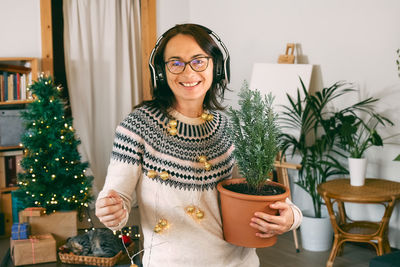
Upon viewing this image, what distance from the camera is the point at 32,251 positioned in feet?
10.1

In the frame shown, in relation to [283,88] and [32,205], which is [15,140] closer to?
[32,205]

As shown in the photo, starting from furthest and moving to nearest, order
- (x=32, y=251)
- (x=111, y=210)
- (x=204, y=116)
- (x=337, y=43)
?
(x=337, y=43), (x=32, y=251), (x=204, y=116), (x=111, y=210)

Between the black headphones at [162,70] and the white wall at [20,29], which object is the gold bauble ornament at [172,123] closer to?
the black headphones at [162,70]

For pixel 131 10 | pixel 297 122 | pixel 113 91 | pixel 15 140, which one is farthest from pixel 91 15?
pixel 297 122

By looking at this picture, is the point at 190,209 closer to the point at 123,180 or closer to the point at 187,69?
the point at 123,180

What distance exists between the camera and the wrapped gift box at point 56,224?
3.46 metres

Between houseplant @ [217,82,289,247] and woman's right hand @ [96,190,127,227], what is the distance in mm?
242

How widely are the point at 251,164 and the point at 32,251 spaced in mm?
2423

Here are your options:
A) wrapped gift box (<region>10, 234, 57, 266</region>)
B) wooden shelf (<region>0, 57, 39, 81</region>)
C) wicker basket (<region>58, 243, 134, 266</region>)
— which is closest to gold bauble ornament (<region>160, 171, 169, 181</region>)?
wicker basket (<region>58, 243, 134, 266</region>)

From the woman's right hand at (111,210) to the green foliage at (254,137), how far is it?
292 millimetres

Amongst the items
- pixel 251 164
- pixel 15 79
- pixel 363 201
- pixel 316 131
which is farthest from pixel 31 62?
pixel 251 164

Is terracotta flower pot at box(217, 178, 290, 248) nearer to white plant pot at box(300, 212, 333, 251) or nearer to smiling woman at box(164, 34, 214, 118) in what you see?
smiling woman at box(164, 34, 214, 118)

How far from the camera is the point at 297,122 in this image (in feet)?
12.8

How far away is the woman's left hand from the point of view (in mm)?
1080
